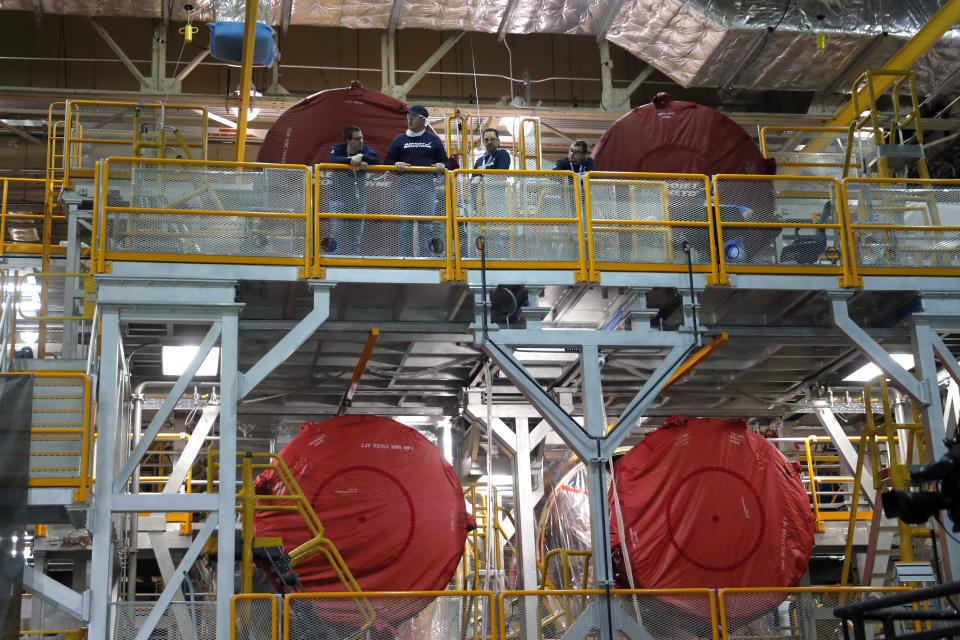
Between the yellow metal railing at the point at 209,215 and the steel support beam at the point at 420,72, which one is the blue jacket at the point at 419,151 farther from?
the steel support beam at the point at 420,72

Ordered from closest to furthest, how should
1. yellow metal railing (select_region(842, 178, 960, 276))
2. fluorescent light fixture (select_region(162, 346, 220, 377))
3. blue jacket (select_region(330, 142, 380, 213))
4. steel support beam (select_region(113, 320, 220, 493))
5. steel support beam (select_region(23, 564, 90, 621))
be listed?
steel support beam (select_region(23, 564, 90, 621)), steel support beam (select_region(113, 320, 220, 493)), blue jacket (select_region(330, 142, 380, 213)), yellow metal railing (select_region(842, 178, 960, 276)), fluorescent light fixture (select_region(162, 346, 220, 377))

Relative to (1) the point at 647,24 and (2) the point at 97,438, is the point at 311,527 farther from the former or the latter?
(1) the point at 647,24

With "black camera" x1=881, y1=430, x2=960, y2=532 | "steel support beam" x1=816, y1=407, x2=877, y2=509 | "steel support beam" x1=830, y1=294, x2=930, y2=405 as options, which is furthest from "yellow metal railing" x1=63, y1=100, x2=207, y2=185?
"black camera" x1=881, y1=430, x2=960, y2=532

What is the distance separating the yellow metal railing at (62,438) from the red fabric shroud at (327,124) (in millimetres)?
5607

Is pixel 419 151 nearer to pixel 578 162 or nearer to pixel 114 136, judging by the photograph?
pixel 578 162

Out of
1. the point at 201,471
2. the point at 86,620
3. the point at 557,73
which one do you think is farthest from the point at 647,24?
the point at 86,620

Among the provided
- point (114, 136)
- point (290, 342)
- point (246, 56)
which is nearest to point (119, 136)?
point (114, 136)

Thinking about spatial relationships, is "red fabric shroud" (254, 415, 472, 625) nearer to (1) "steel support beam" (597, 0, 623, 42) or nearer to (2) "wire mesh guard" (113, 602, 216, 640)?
(2) "wire mesh guard" (113, 602, 216, 640)

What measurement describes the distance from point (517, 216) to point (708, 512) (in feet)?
16.3

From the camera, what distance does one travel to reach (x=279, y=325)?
47.1ft

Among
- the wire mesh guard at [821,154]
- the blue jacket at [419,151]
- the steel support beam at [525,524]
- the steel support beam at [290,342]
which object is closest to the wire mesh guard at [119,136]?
the blue jacket at [419,151]

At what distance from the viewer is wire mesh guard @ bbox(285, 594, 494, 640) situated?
39.4ft

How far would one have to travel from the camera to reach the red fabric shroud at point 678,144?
55.4 feet

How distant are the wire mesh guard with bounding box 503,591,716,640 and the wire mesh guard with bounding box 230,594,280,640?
268 cm
